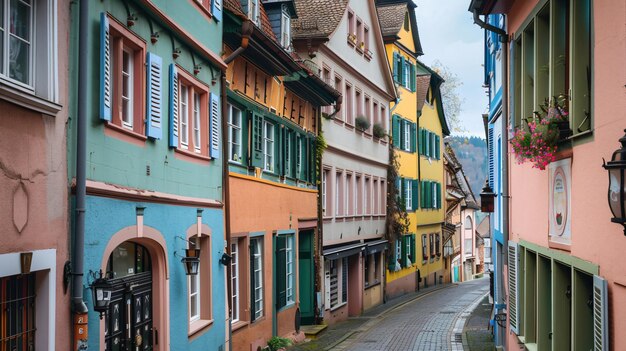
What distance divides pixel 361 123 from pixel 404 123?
27.9 ft

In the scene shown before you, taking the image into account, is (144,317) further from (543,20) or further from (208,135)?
(543,20)

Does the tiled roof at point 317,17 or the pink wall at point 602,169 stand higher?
the tiled roof at point 317,17

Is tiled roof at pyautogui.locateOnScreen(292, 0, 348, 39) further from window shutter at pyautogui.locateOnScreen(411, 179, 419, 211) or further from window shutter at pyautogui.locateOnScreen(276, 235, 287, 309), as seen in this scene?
window shutter at pyautogui.locateOnScreen(411, 179, 419, 211)

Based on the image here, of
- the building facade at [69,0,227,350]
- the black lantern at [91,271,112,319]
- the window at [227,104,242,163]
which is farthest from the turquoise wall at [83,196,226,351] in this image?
the window at [227,104,242,163]

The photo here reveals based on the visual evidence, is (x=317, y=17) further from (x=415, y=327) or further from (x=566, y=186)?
(x=566, y=186)

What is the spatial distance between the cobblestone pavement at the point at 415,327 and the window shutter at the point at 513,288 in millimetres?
6395

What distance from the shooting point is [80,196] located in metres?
8.69

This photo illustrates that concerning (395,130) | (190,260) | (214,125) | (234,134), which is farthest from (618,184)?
(395,130)

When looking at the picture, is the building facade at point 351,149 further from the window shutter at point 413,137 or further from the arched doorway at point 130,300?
the arched doorway at point 130,300

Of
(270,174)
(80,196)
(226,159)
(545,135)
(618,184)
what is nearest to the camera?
(618,184)

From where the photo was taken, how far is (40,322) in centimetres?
797

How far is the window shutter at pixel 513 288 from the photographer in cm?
1290

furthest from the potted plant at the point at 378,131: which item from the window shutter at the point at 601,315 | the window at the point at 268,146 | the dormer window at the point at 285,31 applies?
the window shutter at the point at 601,315

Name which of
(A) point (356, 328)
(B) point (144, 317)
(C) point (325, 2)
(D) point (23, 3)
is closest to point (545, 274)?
(B) point (144, 317)
